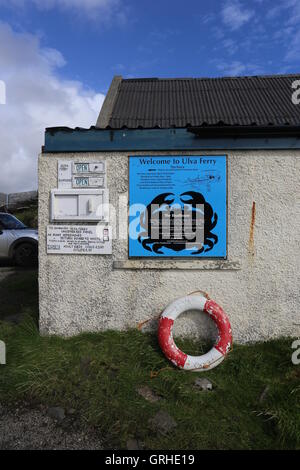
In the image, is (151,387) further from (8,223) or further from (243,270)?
(8,223)

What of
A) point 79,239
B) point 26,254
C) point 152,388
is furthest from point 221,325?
point 26,254

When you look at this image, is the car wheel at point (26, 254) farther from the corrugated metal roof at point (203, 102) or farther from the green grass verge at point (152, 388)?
the green grass verge at point (152, 388)

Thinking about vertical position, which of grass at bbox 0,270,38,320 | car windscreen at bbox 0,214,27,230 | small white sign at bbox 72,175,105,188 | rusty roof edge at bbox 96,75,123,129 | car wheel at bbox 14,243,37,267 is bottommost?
grass at bbox 0,270,38,320

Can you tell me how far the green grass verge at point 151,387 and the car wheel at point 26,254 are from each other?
4.75 meters

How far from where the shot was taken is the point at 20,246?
813cm

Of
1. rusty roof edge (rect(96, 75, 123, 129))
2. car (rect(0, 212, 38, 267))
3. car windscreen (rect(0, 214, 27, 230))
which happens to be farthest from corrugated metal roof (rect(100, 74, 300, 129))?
car windscreen (rect(0, 214, 27, 230))

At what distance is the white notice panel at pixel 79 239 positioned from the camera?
11.9ft

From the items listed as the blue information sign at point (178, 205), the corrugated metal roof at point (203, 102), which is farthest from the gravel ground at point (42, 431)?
the corrugated metal roof at point (203, 102)

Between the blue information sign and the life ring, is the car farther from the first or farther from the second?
the life ring

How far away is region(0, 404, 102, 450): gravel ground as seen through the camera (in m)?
2.32

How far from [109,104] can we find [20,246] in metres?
4.63

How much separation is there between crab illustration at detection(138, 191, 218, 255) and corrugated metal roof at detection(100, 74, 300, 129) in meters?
1.98

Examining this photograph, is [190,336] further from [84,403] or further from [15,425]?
[15,425]
